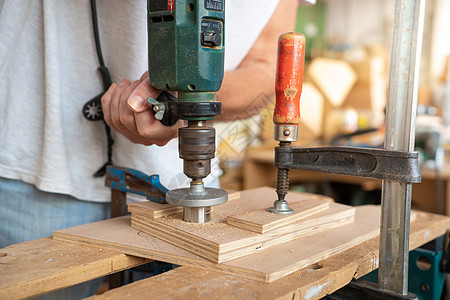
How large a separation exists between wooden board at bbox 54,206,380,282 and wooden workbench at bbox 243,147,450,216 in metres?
1.92

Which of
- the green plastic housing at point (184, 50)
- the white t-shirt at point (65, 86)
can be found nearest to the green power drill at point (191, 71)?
the green plastic housing at point (184, 50)

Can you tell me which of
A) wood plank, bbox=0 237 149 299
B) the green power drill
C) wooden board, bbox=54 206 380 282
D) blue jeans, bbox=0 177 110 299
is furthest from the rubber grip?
blue jeans, bbox=0 177 110 299

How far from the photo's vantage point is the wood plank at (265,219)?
0.76 m

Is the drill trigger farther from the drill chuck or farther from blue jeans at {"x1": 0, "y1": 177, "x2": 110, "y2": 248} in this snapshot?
blue jeans at {"x1": 0, "y1": 177, "x2": 110, "y2": 248}

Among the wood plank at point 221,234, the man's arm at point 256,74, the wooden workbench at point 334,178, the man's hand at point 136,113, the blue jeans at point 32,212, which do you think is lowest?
the wooden workbench at point 334,178

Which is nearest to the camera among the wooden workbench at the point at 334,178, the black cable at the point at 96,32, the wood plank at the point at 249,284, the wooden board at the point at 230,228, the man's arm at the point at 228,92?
the wood plank at the point at 249,284

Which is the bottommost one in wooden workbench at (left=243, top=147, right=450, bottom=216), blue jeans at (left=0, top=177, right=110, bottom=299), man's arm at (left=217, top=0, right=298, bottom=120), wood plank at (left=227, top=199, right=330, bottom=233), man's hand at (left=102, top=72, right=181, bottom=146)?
wooden workbench at (left=243, top=147, right=450, bottom=216)

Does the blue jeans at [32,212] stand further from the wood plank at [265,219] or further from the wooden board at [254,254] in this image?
the wood plank at [265,219]

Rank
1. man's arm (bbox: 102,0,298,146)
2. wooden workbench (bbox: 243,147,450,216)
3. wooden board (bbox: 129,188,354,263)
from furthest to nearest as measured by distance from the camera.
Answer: wooden workbench (bbox: 243,147,450,216)
man's arm (bbox: 102,0,298,146)
wooden board (bbox: 129,188,354,263)

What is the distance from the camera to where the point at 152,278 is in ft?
2.16

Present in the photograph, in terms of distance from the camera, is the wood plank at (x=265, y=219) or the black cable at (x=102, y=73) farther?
the black cable at (x=102, y=73)

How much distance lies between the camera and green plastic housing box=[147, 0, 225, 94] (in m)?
0.73

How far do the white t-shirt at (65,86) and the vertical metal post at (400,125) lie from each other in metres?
0.48

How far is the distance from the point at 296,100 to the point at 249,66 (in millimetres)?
381
